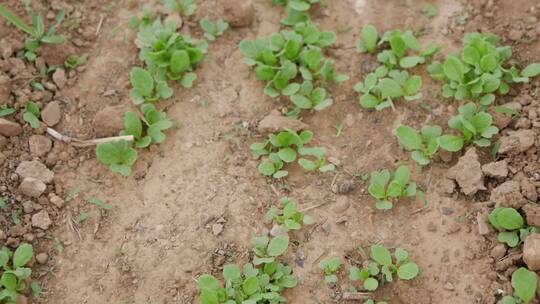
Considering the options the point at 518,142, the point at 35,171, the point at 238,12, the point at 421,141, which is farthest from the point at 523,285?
the point at 35,171

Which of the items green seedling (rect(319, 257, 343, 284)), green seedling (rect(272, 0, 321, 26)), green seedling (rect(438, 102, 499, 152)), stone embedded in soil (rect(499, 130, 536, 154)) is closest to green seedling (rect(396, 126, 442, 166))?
Answer: green seedling (rect(438, 102, 499, 152))

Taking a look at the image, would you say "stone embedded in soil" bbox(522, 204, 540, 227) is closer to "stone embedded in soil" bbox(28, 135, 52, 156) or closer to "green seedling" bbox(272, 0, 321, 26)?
"green seedling" bbox(272, 0, 321, 26)

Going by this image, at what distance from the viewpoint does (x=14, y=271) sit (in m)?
2.75

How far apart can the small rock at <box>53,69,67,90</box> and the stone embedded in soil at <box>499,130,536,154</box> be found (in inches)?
87.8

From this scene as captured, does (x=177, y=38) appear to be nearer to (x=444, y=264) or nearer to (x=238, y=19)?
(x=238, y=19)

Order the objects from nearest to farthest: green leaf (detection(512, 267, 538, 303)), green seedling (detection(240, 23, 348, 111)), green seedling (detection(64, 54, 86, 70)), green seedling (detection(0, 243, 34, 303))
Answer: green leaf (detection(512, 267, 538, 303)), green seedling (detection(0, 243, 34, 303)), green seedling (detection(240, 23, 348, 111)), green seedling (detection(64, 54, 86, 70))

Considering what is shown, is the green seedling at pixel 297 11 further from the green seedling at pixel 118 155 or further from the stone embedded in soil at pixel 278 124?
the green seedling at pixel 118 155

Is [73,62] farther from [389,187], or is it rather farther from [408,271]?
[408,271]

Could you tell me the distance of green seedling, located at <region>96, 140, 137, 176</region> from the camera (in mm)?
3086

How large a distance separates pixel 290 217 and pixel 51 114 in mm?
1335

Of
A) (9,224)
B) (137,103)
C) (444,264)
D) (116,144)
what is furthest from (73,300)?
(444,264)

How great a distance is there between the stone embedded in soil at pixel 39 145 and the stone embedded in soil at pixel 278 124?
105cm

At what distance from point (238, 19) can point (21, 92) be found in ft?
3.98

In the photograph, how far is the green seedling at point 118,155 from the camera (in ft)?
10.1
